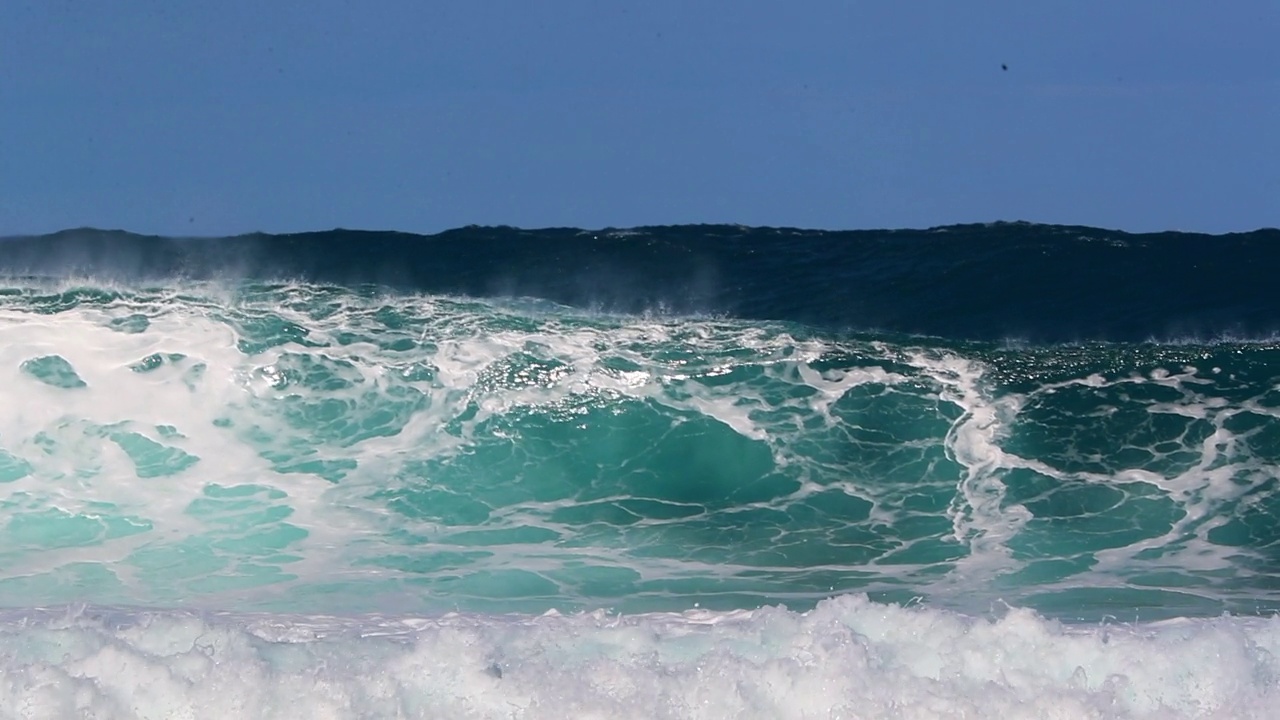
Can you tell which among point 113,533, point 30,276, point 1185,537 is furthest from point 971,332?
point 30,276

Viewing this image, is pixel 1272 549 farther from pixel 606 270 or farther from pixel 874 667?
pixel 606 270

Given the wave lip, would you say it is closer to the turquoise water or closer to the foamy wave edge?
the turquoise water

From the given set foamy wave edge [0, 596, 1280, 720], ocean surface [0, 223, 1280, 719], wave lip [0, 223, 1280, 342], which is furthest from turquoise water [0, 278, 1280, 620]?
foamy wave edge [0, 596, 1280, 720]

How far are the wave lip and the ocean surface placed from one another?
0.19 meters

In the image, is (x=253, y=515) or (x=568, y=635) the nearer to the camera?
(x=568, y=635)

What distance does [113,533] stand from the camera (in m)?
9.55

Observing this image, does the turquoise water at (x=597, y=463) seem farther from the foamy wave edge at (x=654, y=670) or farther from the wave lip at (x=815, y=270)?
the foamy wave edge at (x=654, y=670)

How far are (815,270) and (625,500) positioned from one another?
1005 cm

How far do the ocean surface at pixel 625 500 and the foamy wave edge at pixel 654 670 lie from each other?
0.06ft

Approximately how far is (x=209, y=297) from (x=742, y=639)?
9570 mm

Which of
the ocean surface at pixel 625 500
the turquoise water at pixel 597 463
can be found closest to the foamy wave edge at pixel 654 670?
the ocean surface at pixel 625 500

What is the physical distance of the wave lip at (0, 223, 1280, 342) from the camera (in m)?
15.4

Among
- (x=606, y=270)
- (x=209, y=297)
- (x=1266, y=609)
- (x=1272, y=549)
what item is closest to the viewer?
(x=1266, y=609)

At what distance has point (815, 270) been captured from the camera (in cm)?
1975
